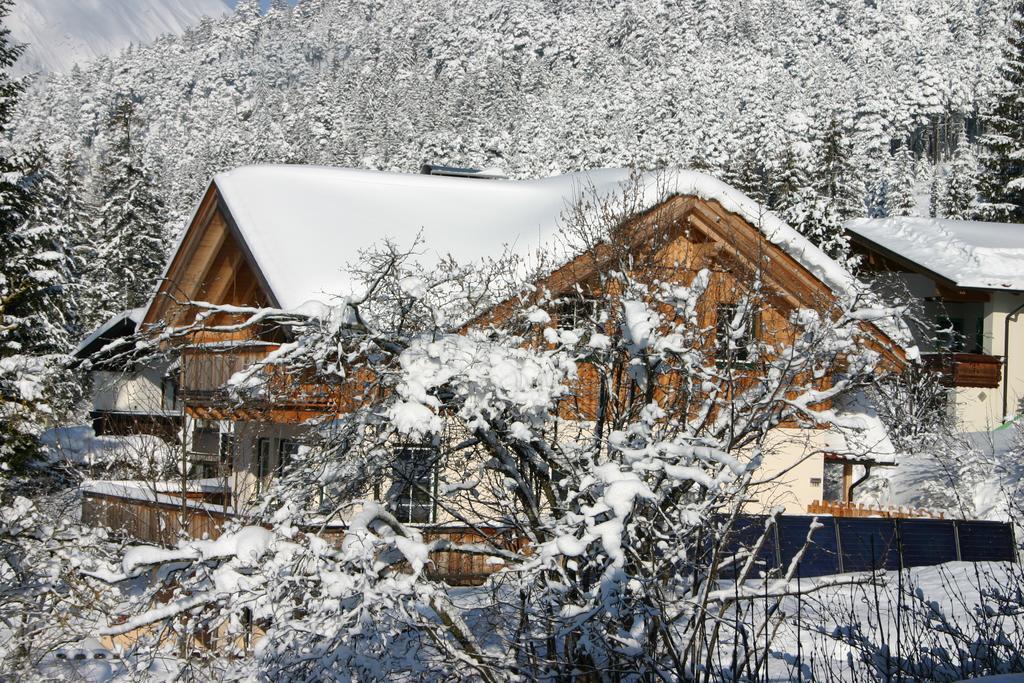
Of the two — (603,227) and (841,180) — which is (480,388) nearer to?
(603,227)

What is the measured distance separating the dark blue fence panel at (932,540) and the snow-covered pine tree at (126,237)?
146 ft

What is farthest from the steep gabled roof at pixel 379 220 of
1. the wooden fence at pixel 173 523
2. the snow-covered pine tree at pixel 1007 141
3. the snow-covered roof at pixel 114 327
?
the snow-covered pine tree at pixel 1007 141

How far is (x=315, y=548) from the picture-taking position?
5.78 meters

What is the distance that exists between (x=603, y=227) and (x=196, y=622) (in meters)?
8.45

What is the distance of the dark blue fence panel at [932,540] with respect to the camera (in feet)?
52.6

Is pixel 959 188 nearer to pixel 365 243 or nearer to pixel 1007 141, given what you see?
pixel 1007 141

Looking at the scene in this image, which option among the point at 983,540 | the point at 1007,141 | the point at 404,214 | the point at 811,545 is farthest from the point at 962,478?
the point at 1007,141

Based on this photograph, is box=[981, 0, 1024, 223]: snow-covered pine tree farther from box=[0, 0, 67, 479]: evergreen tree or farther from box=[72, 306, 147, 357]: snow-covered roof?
box=[0, 0, 67, 479]: evergreen tree

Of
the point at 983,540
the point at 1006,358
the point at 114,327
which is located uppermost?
the point at 114,327

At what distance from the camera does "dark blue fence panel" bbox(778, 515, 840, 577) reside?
14828 mm

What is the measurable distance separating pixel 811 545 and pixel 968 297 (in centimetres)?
2255

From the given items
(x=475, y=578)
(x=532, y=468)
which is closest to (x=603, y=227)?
(x=475, y=578)

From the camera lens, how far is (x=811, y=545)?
15062mm

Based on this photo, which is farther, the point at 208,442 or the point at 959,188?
the point at 959,188
